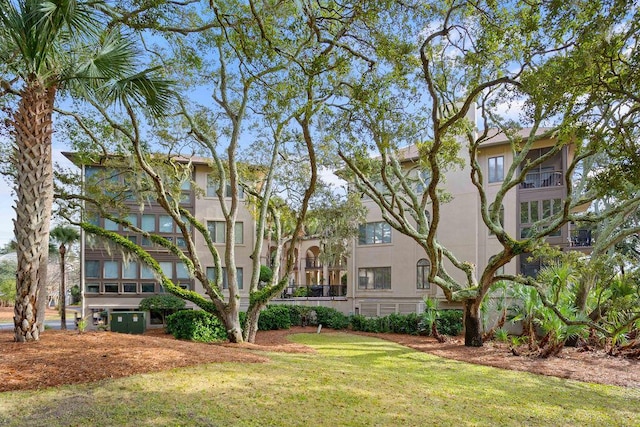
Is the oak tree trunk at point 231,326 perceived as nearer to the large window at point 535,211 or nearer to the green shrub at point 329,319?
the green shrub at point 329,319

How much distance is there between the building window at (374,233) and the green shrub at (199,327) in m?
12.7

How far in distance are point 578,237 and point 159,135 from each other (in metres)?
22.3

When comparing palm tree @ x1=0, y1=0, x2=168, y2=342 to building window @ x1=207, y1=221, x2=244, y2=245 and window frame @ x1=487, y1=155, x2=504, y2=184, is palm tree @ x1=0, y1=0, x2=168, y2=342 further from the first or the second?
window frame @ x1=487, y1=155, x2=504, y2=184

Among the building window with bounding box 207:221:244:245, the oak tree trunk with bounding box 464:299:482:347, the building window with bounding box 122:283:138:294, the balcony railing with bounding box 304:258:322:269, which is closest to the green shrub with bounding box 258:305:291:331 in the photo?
the building window with bounding box 207:221:244:245

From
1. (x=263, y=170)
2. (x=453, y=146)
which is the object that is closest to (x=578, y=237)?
(x=453, y=146)

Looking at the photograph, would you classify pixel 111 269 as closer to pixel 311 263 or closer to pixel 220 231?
pixel 220 231

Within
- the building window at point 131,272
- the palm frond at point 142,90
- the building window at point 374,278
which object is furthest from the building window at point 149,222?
the palm frond at point 142,90

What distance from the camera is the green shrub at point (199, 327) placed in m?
15.4

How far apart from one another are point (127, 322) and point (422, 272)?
14.6 m

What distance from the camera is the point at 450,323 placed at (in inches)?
750

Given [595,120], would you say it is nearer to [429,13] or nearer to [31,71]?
[429,13]

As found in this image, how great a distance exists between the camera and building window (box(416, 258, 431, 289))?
24453mm

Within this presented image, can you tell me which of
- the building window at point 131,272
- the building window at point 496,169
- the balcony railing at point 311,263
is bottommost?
the balcony railing at point 311,263

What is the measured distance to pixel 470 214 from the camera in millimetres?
23594
